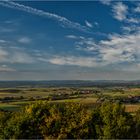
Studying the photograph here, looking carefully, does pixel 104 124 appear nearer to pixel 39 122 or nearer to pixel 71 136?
pixel 71 136

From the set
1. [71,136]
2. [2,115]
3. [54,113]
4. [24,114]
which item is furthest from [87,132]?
[2,115]

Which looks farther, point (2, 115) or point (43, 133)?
point (2, 115)

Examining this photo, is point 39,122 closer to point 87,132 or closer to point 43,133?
point 43,133

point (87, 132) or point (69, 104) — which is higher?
point (69, 104)

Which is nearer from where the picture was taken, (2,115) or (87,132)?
(87,132)

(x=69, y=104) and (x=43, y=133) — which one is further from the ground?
(x=69, y=104)

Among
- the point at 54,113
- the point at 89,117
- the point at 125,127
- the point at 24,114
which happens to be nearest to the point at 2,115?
the point at 24,114
